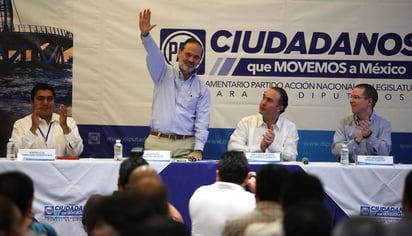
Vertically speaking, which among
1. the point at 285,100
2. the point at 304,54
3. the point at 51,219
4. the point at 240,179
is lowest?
the point at 51,219

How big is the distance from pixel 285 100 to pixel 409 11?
176 centimetres

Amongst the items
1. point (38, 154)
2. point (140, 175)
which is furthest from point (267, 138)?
point (140, 175)

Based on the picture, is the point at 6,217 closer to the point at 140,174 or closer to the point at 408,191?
the point at 140,174

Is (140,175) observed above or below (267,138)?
below

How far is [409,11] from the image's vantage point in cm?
763

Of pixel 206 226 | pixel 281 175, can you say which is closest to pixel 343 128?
pixel 206 226

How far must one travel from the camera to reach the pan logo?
24.9 feet

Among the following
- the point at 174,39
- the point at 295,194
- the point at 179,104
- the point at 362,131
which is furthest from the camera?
the point at 174,39

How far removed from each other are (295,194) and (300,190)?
3 cm

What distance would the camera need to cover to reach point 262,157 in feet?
19.4

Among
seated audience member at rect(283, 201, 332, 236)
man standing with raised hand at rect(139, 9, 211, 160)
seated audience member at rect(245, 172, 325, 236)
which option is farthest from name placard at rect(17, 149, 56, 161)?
seated audience member at rect(283, 201, 332, 236)

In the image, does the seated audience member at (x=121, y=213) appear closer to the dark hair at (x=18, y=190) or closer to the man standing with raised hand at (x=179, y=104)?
the dark hair at (x=18, y=190)

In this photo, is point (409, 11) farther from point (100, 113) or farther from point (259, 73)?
point (100, 113)

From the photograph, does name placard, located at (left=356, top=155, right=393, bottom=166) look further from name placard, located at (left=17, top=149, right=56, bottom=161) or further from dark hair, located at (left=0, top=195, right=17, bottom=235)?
A: dark hair, located at (left=0, top=195, right=17, bottom=235)
